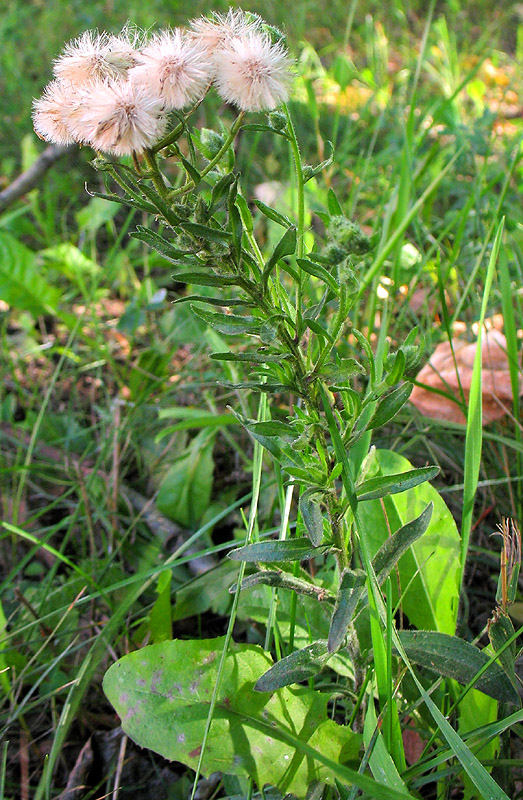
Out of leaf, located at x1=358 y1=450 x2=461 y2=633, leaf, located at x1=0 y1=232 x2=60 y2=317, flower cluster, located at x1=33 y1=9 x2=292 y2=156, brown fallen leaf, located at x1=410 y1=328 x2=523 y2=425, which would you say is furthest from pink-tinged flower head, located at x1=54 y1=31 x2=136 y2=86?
leaf, located at x1=0 y1=232 x2=60 y2=317

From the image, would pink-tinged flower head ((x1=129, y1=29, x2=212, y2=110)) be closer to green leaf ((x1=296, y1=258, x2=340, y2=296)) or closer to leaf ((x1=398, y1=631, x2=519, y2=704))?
green leaf ((x1=296, y1=258, x2=340, y2=296))

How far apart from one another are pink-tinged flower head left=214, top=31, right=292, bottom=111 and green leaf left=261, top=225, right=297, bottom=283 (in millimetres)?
164

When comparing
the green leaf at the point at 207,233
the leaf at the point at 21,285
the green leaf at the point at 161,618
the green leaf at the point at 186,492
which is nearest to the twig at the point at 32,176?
the leaf at the point at 21,285

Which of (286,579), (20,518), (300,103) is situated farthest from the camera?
(300,103)

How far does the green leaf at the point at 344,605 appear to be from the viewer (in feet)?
3.32

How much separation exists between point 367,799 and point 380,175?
2411mm

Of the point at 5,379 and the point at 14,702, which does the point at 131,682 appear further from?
the point at 5,379

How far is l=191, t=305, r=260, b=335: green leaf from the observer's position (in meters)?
1.01

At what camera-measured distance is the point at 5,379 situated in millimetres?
2506

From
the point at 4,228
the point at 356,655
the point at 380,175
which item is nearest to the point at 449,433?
the point at 356,655

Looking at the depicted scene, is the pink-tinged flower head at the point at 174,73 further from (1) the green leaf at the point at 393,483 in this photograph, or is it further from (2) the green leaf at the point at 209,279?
(1) the green leaf at the point at 393,483

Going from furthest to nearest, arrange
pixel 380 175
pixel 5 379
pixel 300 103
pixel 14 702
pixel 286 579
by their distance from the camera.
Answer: pixel 300 103
pixel 380 175
pixel 5 379
pixel 14 702
pixel 286 579

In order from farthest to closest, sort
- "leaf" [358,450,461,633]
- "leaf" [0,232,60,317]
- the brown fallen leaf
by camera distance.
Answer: "leaf" [0,232,60,317], the brown fallen leaf, "leaf" [358,450,461,633]

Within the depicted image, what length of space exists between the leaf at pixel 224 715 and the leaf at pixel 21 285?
168 cm
